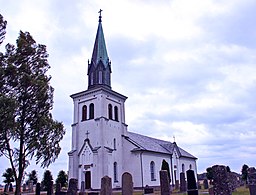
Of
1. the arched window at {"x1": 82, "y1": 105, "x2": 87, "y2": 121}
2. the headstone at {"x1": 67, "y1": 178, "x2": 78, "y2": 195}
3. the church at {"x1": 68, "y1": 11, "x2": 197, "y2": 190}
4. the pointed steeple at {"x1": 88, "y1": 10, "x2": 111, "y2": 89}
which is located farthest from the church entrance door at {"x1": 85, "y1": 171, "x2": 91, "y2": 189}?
the headstone at {"x1": 67, "y1": 178, "x2": 78, "y2": 195}

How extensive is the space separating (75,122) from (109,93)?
20.0 feet

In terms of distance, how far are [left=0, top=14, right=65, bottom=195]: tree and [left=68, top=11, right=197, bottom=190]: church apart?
11.5 meters

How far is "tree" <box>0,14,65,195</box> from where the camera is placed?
763 inches

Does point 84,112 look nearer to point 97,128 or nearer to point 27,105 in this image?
point 97,128

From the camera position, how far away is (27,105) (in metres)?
20.9

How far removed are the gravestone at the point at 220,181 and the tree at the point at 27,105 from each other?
14736mm

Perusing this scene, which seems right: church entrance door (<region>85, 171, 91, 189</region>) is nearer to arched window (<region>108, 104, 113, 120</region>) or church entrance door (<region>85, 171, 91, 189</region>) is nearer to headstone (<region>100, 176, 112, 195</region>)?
arched window (<region>108, 104, 113, 120</region>)

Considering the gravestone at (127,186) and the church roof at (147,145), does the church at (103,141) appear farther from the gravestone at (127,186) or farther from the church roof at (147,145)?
the gravestone at (127,186)

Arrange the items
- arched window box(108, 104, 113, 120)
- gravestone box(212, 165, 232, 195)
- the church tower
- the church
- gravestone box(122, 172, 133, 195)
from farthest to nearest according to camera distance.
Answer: arched window box(108, 104, 113, 120) < the church < the church tower < gravestone box(122, 172, 133, 195) < gravestone box(212, 165, 232, 195)

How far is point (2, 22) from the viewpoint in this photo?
1956 centimetres

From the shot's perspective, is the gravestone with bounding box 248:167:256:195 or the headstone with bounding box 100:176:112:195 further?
the gravestone with bounding box 248:167:256:195

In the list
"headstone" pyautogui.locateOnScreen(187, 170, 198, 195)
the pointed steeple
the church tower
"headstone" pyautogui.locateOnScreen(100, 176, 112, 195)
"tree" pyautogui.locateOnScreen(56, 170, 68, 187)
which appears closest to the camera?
"headstone" pyautogui.locateOnScreen(187, 170, 198, 195)

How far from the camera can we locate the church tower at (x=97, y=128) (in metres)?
32.8

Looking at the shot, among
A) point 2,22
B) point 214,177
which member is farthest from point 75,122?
point 214,177
